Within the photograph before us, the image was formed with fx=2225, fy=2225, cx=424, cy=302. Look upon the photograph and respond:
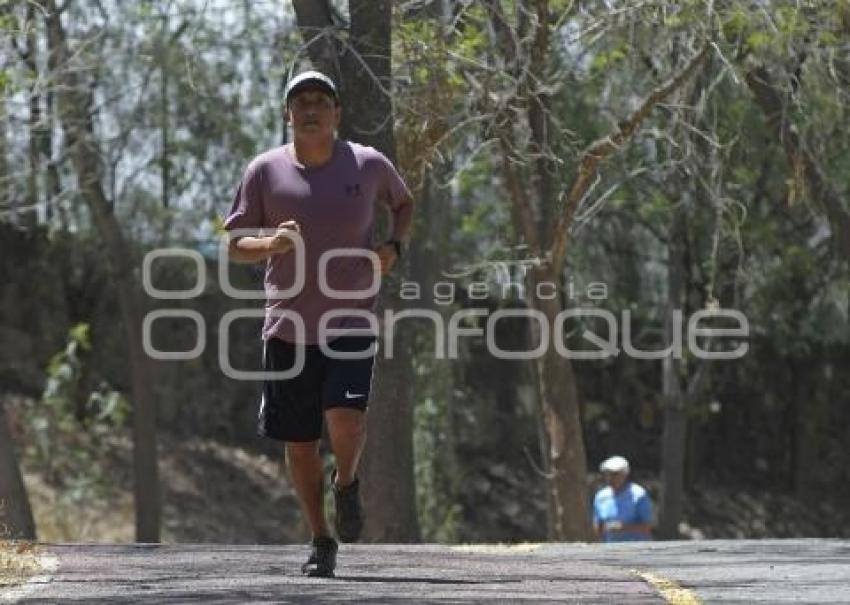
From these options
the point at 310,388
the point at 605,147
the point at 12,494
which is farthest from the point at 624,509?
the point at 310,388

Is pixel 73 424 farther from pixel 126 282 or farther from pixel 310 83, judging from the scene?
pixel 310 83

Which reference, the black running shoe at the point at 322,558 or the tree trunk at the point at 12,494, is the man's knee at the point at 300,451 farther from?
the tree trunk at the point at 12,494

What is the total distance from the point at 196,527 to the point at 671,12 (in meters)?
18.0

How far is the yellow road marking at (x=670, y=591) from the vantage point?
331 inches

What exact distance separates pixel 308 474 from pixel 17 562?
51.6 inches

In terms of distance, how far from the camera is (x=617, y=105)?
874 inches

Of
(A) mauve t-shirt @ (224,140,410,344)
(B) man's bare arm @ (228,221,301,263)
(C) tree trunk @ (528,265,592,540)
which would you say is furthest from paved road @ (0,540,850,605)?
(C) tree trunk @ (528,265,592,540)

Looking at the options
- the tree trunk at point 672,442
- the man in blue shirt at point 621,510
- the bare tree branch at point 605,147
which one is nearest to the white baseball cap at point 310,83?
the bare tree branch at point 605,147

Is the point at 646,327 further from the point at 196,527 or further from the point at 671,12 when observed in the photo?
the point at 671,12

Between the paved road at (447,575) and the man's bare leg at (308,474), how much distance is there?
300 mm

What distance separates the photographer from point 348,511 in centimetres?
965

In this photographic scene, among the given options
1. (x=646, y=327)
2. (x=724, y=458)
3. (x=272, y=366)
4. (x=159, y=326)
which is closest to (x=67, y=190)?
(x=159, y=326)

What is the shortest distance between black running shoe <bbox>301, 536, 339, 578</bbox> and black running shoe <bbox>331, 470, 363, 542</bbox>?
143 mm

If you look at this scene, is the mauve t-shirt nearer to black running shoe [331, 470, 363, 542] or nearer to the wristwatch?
the wristwatch
